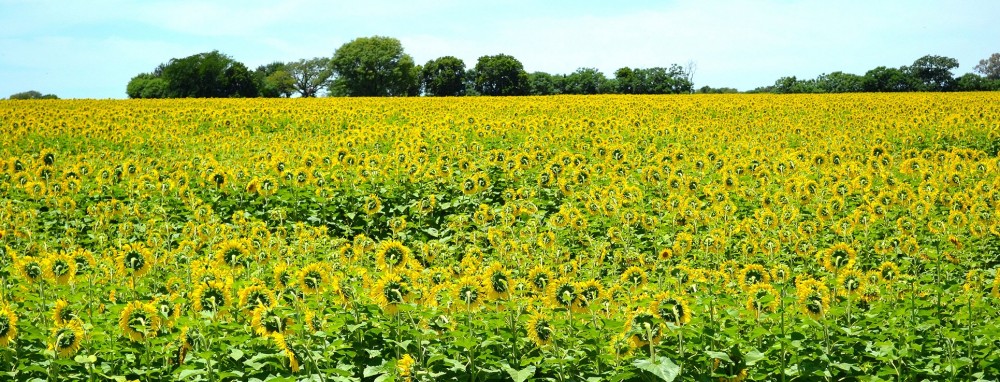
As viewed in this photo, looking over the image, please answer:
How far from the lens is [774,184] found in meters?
14.0

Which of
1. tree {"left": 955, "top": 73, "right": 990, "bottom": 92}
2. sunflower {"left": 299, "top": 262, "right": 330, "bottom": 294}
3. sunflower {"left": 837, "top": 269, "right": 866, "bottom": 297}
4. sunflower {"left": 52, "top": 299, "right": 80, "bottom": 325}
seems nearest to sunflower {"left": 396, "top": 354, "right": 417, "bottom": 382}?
sunflower {"left": 299, "top": 262, "right": 330, "bottom": 294}

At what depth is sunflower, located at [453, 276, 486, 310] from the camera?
5.43 meters

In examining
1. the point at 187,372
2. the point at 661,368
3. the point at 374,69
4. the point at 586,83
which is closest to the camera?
the point at 661,368

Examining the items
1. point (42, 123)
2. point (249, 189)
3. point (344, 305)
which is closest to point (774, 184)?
point (249, 189)

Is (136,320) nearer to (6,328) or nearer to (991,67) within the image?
(6,328)

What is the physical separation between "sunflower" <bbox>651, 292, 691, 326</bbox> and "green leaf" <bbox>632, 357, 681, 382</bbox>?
1.19ft

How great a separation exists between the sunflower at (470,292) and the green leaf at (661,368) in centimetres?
129

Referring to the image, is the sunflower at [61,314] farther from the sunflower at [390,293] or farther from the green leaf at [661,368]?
the green leaf at [661,368]

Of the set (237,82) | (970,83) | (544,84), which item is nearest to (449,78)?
(544,84)

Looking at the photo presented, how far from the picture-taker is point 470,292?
5.39m

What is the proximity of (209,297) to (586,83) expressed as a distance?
72790mm

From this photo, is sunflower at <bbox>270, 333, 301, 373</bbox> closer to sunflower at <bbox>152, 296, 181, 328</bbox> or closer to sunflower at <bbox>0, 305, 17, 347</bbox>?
sunflower at <bbox>152, 296, 181, 328</bbox>

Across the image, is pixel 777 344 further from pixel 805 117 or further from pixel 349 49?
pixel 349 49

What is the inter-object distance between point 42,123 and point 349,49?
8413cm
